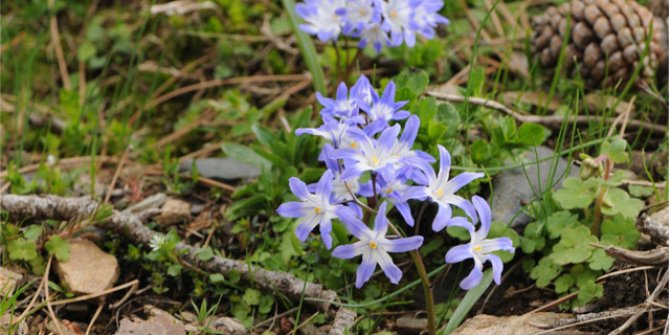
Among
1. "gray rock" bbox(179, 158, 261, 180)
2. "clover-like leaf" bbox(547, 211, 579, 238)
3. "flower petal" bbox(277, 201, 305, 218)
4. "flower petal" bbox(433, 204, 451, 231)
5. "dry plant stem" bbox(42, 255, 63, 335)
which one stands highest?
"flower petal" bbox(433, 204, 451, 231)

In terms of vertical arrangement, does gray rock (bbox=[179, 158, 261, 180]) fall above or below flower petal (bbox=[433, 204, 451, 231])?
below

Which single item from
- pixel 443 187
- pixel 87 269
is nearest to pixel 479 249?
pixel 443 187

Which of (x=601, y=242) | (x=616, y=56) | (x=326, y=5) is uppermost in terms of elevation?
(x=326, y=5)

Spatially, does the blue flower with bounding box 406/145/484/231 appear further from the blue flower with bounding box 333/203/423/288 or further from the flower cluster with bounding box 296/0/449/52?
the flower cluster with bounding box 296/0/449/52

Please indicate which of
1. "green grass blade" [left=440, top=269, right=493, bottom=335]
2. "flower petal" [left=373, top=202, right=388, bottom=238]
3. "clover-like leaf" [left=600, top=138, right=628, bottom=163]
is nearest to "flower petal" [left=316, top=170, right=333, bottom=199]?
"flower petal" [left=373, top=202, right=388, bottom=238]

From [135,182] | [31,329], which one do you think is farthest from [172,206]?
[31,329]

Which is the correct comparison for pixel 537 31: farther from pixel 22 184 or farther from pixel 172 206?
pixel 22 184
